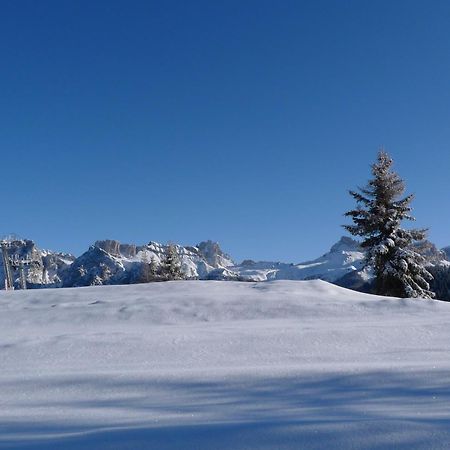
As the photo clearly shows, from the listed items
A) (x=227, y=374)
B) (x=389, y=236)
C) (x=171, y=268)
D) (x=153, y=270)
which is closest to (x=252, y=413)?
(x=227, y=374)

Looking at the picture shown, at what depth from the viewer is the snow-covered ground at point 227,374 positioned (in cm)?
293

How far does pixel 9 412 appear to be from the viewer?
4.07m

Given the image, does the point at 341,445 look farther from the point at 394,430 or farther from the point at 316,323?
the point at 316,323

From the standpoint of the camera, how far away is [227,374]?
499 cm

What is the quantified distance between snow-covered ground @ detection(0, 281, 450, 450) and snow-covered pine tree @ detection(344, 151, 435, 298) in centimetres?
1145

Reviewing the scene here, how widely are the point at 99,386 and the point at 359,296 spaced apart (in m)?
7.76

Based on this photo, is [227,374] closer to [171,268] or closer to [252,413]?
[252,413]

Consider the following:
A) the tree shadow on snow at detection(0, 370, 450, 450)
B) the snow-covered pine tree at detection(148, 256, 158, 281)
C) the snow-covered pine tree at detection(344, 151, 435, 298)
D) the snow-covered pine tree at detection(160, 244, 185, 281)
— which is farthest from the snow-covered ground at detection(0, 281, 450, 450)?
the snow-covered pine tree at detection(148, 256, 158, 281)

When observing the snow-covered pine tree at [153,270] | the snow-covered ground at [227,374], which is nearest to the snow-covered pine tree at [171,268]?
the snow-covered pine tree at [153,270]

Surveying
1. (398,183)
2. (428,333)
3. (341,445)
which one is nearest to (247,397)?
(341,445)

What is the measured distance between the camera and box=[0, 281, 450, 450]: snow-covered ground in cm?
293

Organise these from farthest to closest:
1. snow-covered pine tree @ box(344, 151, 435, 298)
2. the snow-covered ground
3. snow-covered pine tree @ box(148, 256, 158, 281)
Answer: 1. snow-covered pine tree @ box(148, 256, 158, 281)
2. snow-covered pine tree @ box(344, 151, 435, 298)
3. the snow-covered ground

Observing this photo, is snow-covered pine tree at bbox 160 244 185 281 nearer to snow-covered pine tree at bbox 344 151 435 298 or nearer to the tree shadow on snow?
snow-covered pine tree at bbox 344 151 435 298

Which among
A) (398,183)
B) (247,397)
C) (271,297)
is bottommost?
(247,397)
